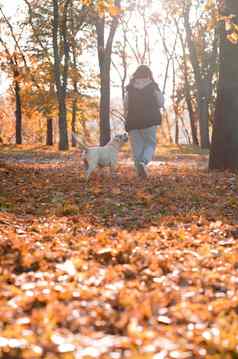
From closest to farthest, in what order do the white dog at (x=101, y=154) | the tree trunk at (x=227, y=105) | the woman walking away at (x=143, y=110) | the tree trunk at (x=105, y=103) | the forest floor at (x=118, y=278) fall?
the forest floor at (x=118, y=278)
the white dog at (x=101, y=154)
the woman walking away at (x=143, y=110)
the tree trunk at (x=227, y=105)
the tree trunk at (x=105, y=103)

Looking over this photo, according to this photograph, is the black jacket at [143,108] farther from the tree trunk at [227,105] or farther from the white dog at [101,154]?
the tree trunk at [227,105]

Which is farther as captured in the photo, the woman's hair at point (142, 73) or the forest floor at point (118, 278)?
the woman's hair at point (142, 73)

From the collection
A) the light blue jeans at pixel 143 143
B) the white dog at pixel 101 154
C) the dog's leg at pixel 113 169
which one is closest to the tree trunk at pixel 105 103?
the dog's leg at pixel 113 169

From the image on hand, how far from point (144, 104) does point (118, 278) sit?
729 centimetres

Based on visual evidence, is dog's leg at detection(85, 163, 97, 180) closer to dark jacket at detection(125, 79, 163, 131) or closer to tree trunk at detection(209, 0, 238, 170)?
dark jacket at detection(125, 79, 163, 131)

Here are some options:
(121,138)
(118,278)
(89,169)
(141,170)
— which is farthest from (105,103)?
(118,278)

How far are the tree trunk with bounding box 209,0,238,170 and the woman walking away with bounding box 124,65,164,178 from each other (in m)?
1.54

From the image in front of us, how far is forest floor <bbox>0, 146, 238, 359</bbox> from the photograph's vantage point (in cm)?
290

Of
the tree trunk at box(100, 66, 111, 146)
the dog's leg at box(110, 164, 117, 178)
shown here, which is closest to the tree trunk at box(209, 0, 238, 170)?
the dog's leg at box(110, 164, 117, 178)

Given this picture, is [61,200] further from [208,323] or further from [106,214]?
[208,323]

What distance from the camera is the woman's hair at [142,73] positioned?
10906 mm

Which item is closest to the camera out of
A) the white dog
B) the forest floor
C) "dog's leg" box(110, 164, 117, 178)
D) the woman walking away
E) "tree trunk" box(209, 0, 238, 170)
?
the forest floor

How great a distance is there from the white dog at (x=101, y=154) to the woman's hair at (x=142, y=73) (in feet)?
4.42

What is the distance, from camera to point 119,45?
155 feet
